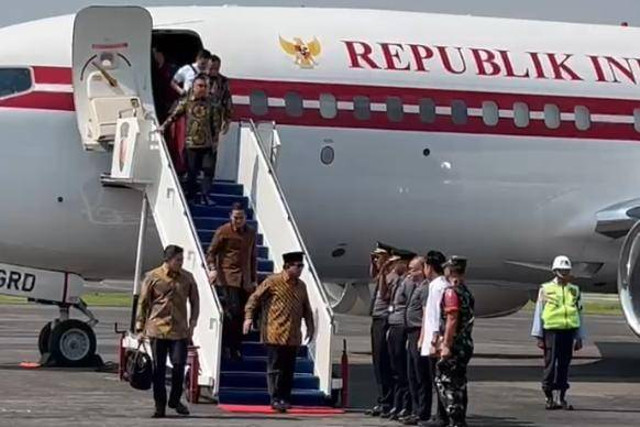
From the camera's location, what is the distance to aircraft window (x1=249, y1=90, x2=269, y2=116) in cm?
2061

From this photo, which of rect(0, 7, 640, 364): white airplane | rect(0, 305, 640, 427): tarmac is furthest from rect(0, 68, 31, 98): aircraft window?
rect(0, 305, 640, 427): tarmac

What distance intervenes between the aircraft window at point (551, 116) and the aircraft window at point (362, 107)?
268cm

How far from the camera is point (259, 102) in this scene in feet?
A: 67.8

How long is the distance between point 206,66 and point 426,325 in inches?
202

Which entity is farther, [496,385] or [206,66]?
[496,385]

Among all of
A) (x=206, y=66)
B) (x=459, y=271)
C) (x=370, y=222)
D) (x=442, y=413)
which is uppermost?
(x=206, y=66)

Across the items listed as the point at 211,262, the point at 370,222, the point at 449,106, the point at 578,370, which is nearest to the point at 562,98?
the point at 449,106

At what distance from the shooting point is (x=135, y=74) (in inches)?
794

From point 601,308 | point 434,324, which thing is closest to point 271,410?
point 434,324

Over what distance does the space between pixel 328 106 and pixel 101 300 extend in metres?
35.1

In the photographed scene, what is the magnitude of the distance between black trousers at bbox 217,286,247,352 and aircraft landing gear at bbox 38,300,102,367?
3361 millimetres

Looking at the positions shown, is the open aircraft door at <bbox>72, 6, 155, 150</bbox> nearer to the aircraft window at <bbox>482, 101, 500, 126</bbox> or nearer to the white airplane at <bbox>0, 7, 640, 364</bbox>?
the white airplane at <bbox>0, 7, 640, 364</bbox>

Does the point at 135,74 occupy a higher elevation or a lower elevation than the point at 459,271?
higher

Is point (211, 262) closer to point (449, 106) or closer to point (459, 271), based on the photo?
point (459, 271)
